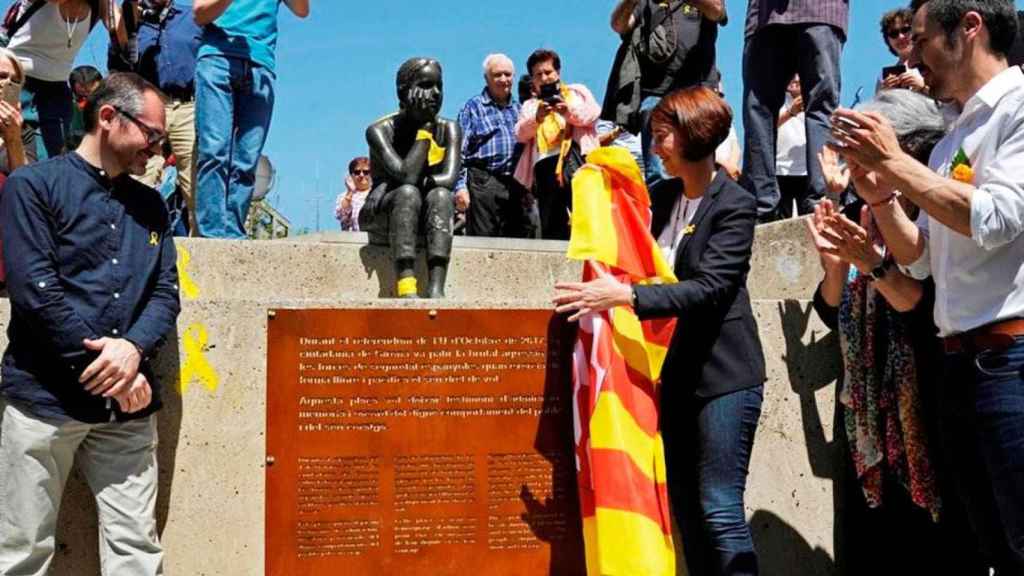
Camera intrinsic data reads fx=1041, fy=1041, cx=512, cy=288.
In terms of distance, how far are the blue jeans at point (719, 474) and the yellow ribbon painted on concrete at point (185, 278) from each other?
106 inches

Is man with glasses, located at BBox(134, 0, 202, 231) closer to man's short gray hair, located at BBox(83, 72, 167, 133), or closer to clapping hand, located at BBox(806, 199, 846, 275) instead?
man's short gray hair, located at BBox(83, 72, 167, 133)

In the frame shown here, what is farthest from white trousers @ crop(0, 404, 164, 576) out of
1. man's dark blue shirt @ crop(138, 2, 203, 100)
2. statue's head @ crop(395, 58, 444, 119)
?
man's dark blue shirt @ crop(138, 2, 203, 100)

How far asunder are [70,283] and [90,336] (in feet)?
0.70

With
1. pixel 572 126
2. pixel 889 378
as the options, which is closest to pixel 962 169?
pixel 889 378

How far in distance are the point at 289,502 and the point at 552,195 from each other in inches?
146

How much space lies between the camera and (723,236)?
381cm

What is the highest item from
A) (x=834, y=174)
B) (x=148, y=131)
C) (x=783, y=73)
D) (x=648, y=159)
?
(x=783, y=73)

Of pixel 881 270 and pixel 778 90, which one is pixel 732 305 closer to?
pixel 881 270

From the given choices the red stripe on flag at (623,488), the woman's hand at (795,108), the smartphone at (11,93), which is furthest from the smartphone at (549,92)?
the red stripe on flag at (623,488)

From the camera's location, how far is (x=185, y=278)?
5348 mm

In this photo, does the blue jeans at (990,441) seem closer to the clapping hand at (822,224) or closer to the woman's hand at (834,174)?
the clapping hand at (822,224)

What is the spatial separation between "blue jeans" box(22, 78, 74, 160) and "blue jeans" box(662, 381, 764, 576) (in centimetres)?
431

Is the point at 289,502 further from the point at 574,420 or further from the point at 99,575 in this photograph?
the point at 574,420

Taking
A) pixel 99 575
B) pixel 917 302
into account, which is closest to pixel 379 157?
pixel 99 575
